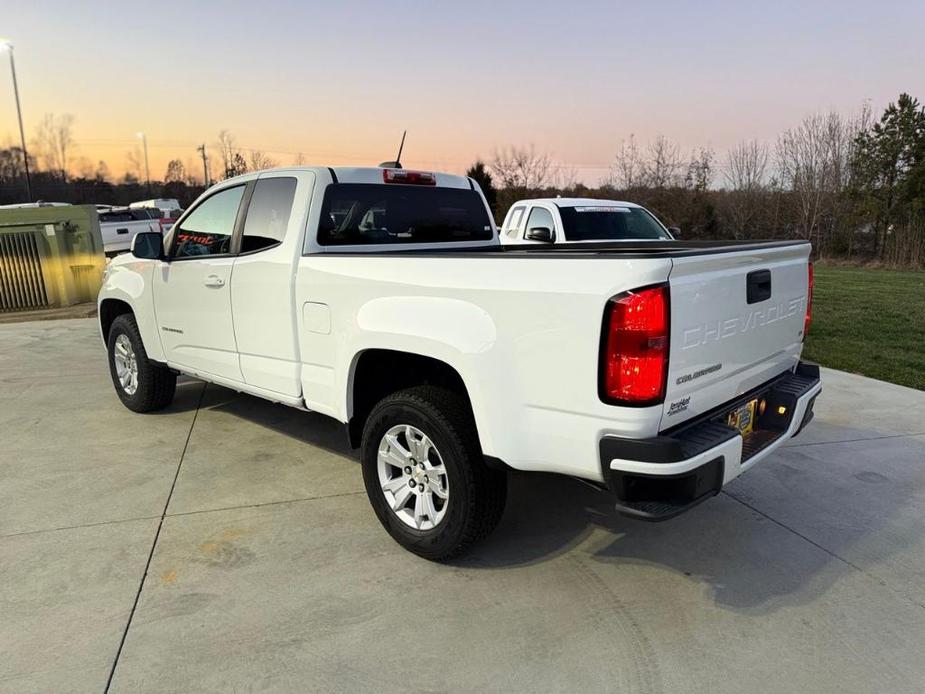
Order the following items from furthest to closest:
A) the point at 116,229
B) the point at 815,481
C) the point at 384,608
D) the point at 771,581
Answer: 1. the point at 116,229
2. the point at 815,481
3. the point at 771,581
4. the point at 384,608

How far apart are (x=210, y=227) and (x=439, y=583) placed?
297 cm

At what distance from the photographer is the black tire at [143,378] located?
Answer: 546 centimetres

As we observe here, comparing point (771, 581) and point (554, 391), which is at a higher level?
point (554, 391)

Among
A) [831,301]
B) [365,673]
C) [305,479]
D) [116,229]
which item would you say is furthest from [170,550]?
[116,229]

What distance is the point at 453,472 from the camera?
2.98 m

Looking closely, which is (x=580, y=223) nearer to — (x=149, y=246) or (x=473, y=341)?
(x=149, y=246)

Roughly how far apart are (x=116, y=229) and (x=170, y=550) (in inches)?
786

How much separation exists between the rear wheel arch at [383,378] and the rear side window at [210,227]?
4.89 ft

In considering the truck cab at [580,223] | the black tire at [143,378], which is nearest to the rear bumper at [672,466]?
the black tire at [143,378]

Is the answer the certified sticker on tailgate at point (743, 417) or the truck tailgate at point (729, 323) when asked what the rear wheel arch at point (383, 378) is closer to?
the truck tailgate at point (729, 323)

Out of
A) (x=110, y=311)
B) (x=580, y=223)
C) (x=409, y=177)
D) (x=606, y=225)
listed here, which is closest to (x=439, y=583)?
(x=409, y=177)

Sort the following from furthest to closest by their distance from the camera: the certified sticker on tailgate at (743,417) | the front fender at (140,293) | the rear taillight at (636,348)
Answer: the front fender at (140,293), the certified sticker on tailgate at (743,417), the rear taillight at (636,348)

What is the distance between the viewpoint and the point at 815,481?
4160 mm

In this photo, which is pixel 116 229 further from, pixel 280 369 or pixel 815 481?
pixel 815 481
